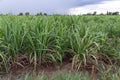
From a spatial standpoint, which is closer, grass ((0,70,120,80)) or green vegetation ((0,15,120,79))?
grass ((0,70,120,80))

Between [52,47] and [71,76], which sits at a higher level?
[52,47]

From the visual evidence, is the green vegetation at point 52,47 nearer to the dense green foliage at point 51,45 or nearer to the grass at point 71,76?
the dense green foliage at point 51,45

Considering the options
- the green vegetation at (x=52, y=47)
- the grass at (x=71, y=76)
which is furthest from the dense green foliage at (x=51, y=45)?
the grass at (x=71, y=76)

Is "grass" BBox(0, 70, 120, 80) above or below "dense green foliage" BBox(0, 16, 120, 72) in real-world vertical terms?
below

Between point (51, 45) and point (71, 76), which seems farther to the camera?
point (51, 45)

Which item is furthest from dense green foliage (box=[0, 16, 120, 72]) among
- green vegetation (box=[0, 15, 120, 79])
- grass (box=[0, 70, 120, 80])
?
grass (box=[0, 70, 120, 80])

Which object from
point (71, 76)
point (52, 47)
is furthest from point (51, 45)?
point (71, 76)

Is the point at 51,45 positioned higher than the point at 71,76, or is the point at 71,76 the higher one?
Answer: the point at 51,45

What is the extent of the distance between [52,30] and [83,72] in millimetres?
906

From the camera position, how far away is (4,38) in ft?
A: 16.4

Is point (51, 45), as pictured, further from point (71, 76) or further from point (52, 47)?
point (71, 76)

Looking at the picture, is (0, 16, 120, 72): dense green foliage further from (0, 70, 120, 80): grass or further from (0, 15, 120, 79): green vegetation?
(0, 70, 120, 80): grass

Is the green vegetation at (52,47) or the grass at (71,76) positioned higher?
the green vegetation at (52,47)

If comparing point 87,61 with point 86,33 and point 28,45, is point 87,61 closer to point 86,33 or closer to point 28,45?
point 86,33
